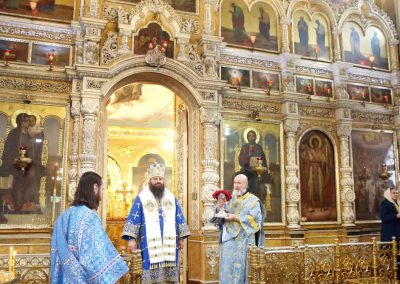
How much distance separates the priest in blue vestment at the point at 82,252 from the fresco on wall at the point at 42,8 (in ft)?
21.4

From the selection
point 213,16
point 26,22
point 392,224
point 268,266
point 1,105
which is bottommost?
point 268,266

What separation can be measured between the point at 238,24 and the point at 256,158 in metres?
3.34

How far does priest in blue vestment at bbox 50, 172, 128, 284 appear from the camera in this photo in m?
3.66

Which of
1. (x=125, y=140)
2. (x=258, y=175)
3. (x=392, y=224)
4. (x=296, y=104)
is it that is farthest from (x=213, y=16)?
(x=125, y=140)

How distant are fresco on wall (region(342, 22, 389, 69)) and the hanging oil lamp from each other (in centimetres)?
843

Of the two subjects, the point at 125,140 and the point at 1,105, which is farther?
the point at 125,140

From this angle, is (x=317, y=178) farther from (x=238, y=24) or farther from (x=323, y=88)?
(x=238, y=24)

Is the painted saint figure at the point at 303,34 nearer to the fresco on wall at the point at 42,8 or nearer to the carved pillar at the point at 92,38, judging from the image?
the carved pillar at the point at 92,38

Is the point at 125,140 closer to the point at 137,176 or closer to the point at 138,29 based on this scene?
the point at 137,176

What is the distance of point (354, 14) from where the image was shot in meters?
12.3

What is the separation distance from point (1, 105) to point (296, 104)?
656 centimetres

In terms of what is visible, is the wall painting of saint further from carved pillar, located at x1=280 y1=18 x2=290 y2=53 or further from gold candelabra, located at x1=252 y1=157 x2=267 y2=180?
gold candelabra, located at x1=252 y1=157 x2=267 y2=180

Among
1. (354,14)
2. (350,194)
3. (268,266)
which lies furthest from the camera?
(354,14)

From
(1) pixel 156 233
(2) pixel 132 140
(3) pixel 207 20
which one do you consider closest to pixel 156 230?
(1) pixel 156 233
